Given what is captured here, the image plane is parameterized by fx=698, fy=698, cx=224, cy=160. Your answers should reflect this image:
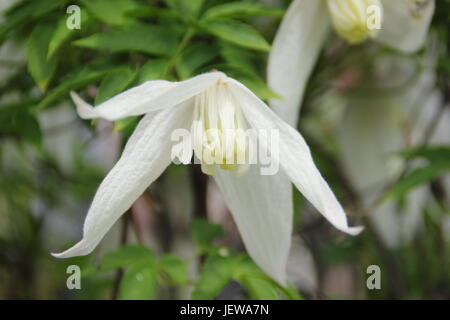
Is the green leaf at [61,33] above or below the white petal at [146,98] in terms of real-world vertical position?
above

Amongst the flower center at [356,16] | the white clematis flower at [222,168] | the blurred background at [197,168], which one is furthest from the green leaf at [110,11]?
the flower center at [356,16]

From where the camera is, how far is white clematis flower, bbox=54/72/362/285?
0.62 meters

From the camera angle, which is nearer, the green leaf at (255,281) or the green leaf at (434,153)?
the green leaf at (255,281)

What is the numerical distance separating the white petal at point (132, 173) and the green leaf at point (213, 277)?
0.40 ft

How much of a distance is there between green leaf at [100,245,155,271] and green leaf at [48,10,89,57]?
221 millimetres

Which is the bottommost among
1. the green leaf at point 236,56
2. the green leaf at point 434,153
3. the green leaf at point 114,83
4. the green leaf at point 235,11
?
the green leaf at point 434,153

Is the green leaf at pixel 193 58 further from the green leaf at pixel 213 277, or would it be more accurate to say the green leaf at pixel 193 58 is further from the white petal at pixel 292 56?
the green leaf at pixel 213 277

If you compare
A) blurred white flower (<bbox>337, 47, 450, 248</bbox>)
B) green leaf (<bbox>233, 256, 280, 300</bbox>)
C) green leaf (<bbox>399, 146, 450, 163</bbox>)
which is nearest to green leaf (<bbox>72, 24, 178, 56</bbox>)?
green leaf (<bbox>233, 256, 280, 300</bbox>)

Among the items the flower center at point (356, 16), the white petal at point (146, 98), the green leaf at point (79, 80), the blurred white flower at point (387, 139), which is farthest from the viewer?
the blurred white flower at point (387, 139)

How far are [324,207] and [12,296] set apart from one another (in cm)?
69

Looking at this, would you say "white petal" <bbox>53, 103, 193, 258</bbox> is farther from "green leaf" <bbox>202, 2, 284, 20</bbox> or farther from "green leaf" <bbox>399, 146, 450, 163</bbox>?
"green leaf" <bbox>399, 146, 450, 163</bbox>

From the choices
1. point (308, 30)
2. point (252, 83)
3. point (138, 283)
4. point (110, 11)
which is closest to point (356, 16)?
point (308, 30)

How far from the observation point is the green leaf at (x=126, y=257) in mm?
737
